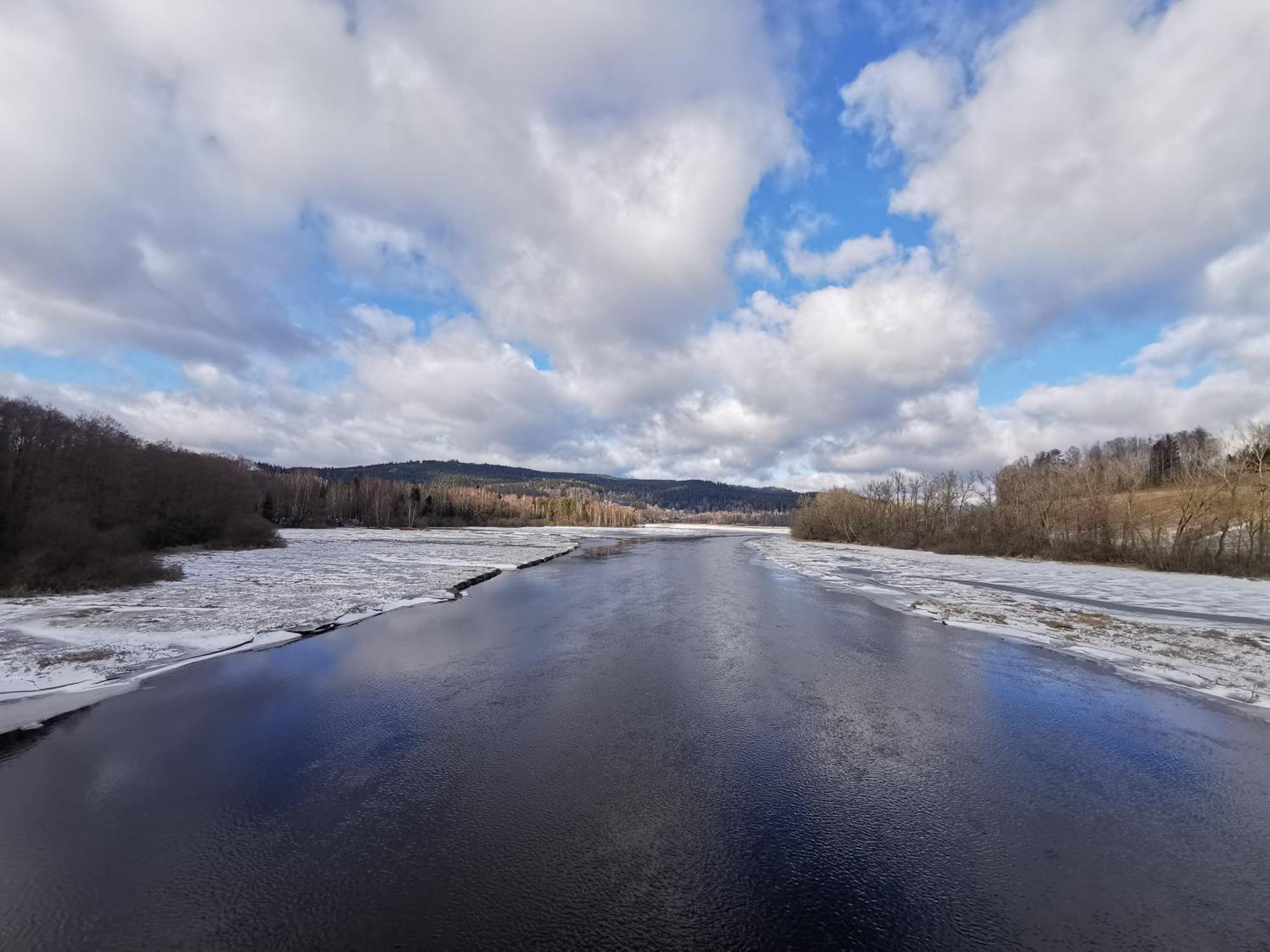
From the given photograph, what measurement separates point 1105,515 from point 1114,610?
78.1 ft

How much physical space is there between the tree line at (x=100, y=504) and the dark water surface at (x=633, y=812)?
14.0 metres

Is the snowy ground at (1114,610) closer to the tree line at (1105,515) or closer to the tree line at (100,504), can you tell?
the tree line at (1105,515)

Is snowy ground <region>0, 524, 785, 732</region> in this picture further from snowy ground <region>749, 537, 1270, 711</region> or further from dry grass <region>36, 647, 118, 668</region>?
snowy ground <region>749, 537, 1270, 711</region>

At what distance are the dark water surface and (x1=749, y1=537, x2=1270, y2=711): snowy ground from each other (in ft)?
6.84

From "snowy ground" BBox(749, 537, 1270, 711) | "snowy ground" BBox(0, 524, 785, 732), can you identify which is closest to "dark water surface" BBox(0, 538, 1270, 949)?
"snowy ground" BBox(0, 524, 785, 732)

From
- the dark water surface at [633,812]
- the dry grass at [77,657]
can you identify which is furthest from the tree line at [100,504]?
the dark water surface at [633,812]

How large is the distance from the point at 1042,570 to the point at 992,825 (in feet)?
→ 108

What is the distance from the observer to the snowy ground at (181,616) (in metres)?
8.81

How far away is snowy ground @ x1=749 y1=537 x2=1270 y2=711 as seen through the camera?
10.8 metres

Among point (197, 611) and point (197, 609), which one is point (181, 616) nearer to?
point (197, 611)

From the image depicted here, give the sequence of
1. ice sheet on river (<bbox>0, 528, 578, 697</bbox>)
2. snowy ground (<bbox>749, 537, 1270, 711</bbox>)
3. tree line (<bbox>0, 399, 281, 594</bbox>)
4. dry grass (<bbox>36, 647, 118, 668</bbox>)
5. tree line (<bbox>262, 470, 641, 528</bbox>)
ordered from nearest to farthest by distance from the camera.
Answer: dry grass (<bbox>36, 647, 118, 668</bbox>)
ice sheet on river (<bbox>0, 528, 578, 697</bbox>)
snowy ground (<bbox>749, 537, 1270, 711</bbox>)
tree line (<bbox>0, 399, 281, 594</bbox>)
tree line (<bbox>262, 470, 641, 528</bbox>)

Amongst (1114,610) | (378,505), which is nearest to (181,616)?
(1114,610)

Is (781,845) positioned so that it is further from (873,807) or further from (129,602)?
(129,602)

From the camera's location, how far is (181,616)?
13836 mm
